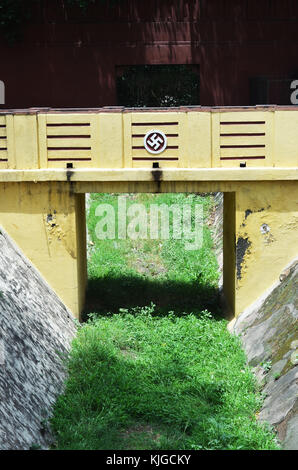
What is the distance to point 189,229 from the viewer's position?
53.8 feet

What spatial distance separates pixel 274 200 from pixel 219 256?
3.93 metres

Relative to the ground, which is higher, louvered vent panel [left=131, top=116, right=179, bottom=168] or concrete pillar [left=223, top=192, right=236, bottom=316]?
louvered vent panel [left=131, top=116, right=179, bottom=168]

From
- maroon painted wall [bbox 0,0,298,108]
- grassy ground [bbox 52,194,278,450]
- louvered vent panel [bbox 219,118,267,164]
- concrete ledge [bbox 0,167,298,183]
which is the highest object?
maroon painted wall [bbox 0,0,298,108]

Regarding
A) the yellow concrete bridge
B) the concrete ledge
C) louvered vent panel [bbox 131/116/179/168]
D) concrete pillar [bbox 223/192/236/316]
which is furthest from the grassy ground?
louvered vent panel [bbox 131/116/179/168]

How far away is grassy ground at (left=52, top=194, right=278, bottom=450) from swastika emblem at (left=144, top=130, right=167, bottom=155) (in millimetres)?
2918

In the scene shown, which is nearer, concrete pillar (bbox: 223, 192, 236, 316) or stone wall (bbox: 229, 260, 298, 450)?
stone wall (bbox: 229, 260, 298, 450)

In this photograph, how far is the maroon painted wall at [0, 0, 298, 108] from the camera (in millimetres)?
15781

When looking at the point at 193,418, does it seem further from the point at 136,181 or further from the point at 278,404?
the point at 136,181

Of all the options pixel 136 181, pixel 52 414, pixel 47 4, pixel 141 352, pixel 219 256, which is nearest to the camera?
pixel 52 414

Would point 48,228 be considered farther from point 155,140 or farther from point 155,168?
point 155,140

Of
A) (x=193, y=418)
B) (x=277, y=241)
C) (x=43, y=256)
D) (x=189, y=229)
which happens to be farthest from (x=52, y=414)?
(x=189, y=229)

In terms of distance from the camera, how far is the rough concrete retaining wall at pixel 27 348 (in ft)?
24.3

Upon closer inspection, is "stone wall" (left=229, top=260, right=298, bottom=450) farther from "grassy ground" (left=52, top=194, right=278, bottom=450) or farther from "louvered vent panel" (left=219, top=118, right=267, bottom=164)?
"louvered vent panel" (left=219, top=118, right=267, bottom=164)

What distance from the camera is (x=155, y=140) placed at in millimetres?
11125
